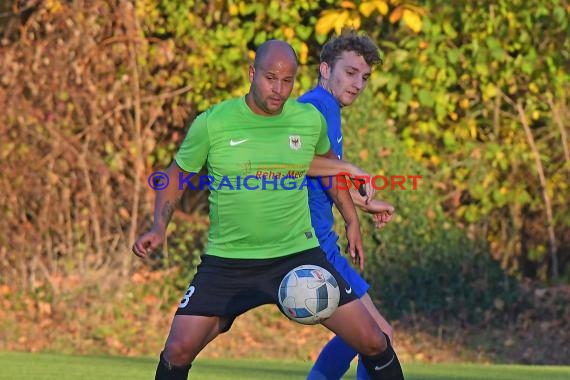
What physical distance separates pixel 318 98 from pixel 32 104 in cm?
740

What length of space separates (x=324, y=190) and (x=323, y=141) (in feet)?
1.59

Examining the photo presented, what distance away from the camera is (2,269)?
46.6 ft

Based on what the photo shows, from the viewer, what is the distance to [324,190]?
7.03 meters

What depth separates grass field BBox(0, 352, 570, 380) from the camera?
9898mm

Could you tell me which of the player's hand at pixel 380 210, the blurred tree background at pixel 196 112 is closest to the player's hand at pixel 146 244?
the player's hand at pixel 380 210

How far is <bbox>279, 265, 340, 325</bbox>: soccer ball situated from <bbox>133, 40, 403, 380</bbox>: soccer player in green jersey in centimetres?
9

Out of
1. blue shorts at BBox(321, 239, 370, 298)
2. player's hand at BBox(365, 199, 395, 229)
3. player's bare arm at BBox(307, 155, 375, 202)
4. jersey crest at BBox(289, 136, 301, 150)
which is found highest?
jersey crest at BBox(289, 136, 301, 150)

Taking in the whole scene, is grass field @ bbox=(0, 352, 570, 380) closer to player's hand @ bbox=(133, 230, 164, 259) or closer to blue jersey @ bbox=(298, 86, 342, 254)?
blue jersey @ bbox=(298, 86, 342, 254)

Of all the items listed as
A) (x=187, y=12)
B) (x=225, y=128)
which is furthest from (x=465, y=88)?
(x=225, y=128)

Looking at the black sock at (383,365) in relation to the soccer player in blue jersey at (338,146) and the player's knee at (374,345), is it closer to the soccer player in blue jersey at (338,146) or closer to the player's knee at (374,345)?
the player's knee at (374,345)

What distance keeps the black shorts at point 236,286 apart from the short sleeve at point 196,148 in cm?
47

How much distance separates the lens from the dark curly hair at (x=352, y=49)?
7445 millimetres

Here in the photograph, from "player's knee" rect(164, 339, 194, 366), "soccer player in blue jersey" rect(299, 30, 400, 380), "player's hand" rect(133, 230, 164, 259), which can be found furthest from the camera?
"soccer player in blue jersey" rect(299, 30, 400, 380)

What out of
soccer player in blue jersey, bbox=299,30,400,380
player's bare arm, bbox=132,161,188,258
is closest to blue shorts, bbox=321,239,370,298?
soccer player in blue jersey, bbox=299,30,400,380
